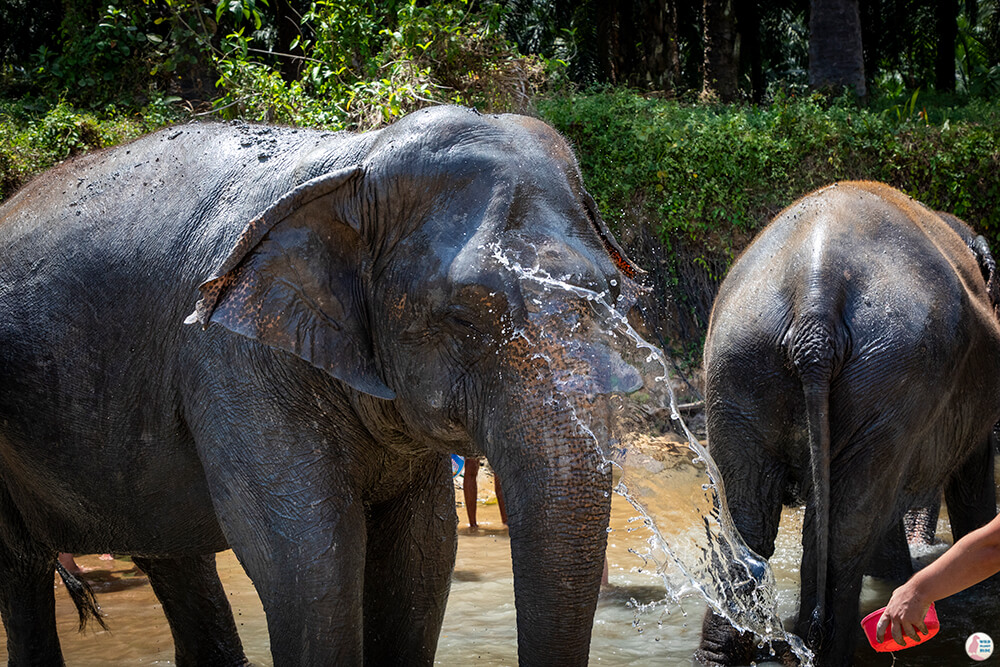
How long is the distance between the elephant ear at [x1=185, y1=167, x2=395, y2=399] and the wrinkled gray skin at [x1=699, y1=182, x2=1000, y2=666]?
2.10 metres

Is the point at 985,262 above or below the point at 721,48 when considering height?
below

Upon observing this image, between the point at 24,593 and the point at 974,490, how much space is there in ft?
15.7

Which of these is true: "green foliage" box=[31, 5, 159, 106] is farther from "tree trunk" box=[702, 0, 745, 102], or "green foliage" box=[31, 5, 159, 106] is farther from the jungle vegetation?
"tree trunk" box=[702, 0, 745, 102]

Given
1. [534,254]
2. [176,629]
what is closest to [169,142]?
[534,254]

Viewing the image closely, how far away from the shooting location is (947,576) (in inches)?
115

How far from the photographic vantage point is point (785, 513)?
8422 millimetres

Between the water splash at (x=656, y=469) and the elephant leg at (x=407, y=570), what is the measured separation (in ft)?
2.27

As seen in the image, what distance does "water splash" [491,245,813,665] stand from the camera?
2846 millimetres

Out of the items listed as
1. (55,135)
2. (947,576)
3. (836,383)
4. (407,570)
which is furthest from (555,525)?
(55,135)

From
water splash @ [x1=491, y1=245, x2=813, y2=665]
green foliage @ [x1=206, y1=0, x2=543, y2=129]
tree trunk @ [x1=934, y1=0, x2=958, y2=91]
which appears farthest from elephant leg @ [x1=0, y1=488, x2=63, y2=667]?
tree trunk @ [x1=934, y1=0, x2=958, y2=91]

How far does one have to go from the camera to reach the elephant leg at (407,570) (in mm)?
3824

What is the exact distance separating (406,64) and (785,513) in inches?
178

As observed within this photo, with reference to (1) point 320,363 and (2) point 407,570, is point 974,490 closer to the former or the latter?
(2) point 407,570

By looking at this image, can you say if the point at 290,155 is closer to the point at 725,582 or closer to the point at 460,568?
the point at 725,582
